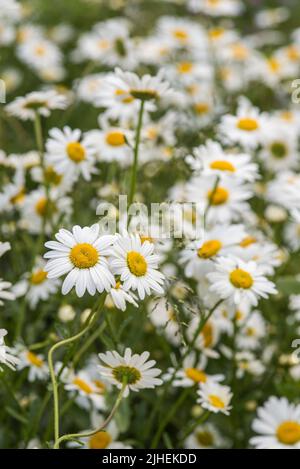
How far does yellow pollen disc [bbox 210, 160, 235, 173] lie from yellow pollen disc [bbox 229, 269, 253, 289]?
1.51ft

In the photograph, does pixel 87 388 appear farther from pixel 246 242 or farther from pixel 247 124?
pixel 247 124

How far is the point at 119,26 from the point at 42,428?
2.16 m

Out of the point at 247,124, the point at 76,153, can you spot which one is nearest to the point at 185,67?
A: the point at 247,124

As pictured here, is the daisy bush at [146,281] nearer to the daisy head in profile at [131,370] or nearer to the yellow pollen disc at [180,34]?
the daisy head in profile at [131,370]

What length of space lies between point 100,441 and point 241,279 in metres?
0.50

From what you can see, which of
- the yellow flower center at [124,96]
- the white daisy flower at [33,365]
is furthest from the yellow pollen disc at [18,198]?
the white daisy flower at [33,365]

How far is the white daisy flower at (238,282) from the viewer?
155cm

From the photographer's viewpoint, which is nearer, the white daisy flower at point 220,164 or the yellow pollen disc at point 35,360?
the yellow pollen disc at point 35,360

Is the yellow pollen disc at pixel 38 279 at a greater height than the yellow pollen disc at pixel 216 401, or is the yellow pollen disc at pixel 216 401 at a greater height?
the yellow pollen disc at pixel 38 279

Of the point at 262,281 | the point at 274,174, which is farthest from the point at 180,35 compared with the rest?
the point at 262,281

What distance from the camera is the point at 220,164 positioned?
201 cm

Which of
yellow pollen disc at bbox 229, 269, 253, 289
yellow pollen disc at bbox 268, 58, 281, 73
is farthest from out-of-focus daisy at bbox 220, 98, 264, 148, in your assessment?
yellow pollen disc at bbox 268, 58, 281, 73

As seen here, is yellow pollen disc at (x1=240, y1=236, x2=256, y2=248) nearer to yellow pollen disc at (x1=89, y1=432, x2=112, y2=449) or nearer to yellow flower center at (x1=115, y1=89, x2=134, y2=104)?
yellow flower center at (x1=115, y1=89, x2=134, y2=104)

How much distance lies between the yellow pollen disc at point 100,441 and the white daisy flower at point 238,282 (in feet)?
1.40
